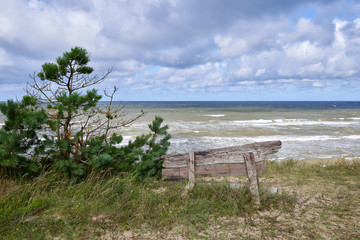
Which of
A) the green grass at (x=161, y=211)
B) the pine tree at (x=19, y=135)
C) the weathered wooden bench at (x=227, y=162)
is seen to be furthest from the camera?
the weathered wooden bench at (x=227, y=162)

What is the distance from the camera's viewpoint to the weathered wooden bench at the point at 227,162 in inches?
200

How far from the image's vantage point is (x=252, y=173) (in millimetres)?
4984

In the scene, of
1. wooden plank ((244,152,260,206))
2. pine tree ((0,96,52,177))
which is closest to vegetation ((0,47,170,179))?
pine tree ((0,96,52,177))

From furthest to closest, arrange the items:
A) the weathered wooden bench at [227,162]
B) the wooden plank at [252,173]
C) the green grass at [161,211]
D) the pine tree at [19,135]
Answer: the weathered wooden bench at [227,162] → the wooden plank at [252,173] → the pine tree at [19,135] → the green grass at [161,211]

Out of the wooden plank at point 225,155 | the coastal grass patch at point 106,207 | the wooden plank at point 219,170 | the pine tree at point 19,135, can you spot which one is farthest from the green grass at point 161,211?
the wooden plank at point 225,155

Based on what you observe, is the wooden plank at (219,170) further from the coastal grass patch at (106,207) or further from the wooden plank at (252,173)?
the coastal grass patch at (106,207)

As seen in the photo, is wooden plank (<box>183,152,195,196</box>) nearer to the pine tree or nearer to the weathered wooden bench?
the weathered wooden bench

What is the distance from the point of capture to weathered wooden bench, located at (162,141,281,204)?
509cm

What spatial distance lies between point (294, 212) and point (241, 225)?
130 cm

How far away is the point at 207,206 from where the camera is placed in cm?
471

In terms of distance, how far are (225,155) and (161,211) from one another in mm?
1821

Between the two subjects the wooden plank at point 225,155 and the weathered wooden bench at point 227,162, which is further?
the wooden plank at point 225,155

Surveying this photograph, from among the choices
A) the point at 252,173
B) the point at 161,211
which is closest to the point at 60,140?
the point at 161,211

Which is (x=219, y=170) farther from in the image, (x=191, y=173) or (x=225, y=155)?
(x=191, y=173)
